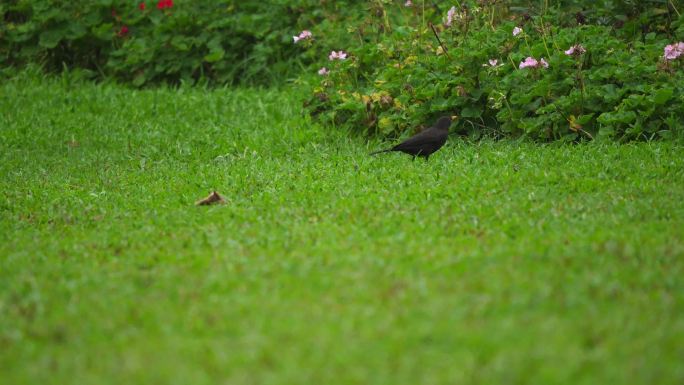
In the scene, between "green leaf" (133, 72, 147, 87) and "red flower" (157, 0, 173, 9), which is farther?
"red flower" (157, 0, 173, 9)

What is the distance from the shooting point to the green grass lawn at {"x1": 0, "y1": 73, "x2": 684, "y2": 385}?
3.49 meters

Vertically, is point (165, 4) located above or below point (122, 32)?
above

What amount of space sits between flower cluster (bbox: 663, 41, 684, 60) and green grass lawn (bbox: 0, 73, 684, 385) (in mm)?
880

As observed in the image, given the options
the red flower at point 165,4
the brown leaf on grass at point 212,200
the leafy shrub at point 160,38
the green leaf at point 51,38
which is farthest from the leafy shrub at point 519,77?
the green leaf at point 51,38

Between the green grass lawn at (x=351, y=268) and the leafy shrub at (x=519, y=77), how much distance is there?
40cm

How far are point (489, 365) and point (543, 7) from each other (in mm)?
6463

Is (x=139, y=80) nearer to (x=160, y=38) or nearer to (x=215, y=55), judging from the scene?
(x=160, y=38)

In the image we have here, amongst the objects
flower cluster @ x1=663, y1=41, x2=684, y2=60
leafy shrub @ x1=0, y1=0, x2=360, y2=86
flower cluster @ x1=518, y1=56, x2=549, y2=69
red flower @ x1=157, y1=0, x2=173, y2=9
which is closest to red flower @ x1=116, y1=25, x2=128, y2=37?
leafy shrub @ x1=0, y1=0, x2=360, y2=86

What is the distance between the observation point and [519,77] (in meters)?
8.20

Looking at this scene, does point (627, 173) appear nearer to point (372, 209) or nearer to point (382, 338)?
Answer: point (372, 209)

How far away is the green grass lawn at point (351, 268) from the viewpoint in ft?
11.4

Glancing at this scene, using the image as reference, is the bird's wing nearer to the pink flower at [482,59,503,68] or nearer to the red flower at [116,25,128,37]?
the pink flower at [482,59,503,68]

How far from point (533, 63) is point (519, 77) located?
240mm

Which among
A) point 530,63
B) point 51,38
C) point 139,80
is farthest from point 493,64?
point 51,38
